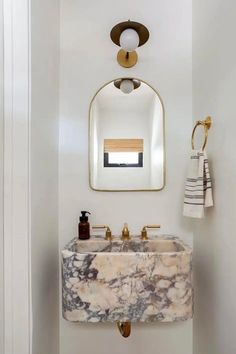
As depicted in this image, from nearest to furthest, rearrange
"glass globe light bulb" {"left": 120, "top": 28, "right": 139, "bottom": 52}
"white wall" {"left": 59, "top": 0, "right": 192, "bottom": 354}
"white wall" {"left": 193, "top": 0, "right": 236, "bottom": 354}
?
"white wall" {"left": 193, "top": 0, "right": 236, "bottom": 354} < "glass globe light bulb" {"left": 120, "top": 28, "right": 139, "bottom": 52} < "white wall" {"left": 59, "top": 0, "right": 192, "bottom": 354}

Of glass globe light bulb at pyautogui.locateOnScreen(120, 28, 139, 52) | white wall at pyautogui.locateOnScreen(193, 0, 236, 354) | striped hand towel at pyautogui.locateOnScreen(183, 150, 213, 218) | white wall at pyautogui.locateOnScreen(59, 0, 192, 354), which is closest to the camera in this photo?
A: white wall at pyautogui.locateOnScreen(193, 0, 236, 354)

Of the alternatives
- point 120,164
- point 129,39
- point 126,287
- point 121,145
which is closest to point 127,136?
point 121,145

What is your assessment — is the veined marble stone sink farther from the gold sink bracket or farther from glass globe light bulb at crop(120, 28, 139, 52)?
glass globe light bulb at crop(120, 28, 139, 52)

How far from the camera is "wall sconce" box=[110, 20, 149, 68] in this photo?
1.33 metres

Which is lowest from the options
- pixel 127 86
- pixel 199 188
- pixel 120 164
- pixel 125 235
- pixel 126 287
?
pixel 126 287

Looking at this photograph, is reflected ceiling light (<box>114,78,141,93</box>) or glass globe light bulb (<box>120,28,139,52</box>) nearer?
glass globe light bulb (<box>120,28,139,52</box>)

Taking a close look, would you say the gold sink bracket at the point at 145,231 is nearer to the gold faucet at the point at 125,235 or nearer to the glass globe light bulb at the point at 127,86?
the gold faucet at the point at 125,235

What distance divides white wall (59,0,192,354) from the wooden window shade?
14 centimetres

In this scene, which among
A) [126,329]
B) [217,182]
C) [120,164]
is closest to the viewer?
[217,182]

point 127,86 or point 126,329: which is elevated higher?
point 127,86

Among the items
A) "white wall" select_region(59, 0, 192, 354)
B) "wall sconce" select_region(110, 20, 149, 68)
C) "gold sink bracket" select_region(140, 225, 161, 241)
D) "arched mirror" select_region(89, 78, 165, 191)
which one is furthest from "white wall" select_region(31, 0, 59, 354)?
"gold sink bracket" select_region(140, 225, 161, 241)

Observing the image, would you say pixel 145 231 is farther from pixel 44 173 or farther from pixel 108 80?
pixel 108 80

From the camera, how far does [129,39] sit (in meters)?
1.32

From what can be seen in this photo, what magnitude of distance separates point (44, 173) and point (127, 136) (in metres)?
0.58
